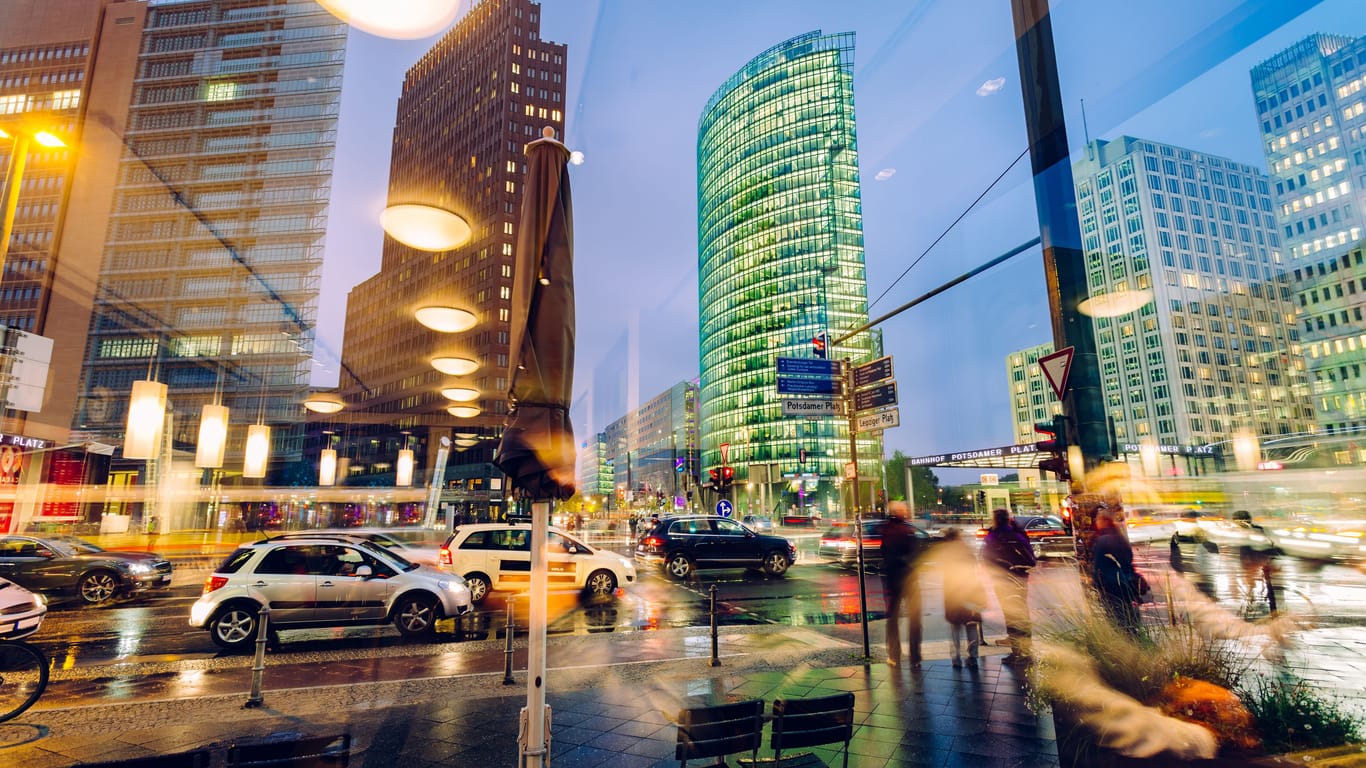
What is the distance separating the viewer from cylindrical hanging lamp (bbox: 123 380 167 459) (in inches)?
552

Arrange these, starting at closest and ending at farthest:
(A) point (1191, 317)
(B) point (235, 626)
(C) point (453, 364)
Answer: (B) point (235, 626) → (C) point (453, 364) → (A) point (1191, 317)

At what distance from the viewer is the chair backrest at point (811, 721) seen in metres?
Result: 3.24

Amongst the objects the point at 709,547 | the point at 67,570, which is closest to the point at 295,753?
the point at 709,547

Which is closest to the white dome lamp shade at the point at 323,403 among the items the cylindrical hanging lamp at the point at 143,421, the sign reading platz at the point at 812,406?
the cylindrical hanging lamp at the point at 143,421

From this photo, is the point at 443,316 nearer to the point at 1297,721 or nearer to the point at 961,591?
the point at 961,591

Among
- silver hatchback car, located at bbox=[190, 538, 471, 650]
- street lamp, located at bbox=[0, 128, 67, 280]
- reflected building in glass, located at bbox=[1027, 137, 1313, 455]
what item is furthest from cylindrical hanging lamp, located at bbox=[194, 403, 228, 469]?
reflected building in glass, located at bbox=[1027, 137, 1313, 455]

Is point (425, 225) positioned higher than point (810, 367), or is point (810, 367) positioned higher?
point (425, 225)

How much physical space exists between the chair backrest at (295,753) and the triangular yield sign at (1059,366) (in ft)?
18.8

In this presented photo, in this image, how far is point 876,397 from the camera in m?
8.51

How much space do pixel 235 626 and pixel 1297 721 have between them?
1164 cm

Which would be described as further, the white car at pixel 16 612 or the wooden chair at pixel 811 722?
the white car at pixel 16 612

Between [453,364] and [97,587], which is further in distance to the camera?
[453,364]

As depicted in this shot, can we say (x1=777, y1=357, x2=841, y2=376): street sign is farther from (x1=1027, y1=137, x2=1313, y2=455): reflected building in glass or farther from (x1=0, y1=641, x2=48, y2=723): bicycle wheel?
(x1=1027, y1=137, x2=1313, y2=455): reflected building in glass

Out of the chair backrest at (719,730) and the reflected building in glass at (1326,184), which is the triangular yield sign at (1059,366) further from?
the reflected building in glass at (1326,184)
